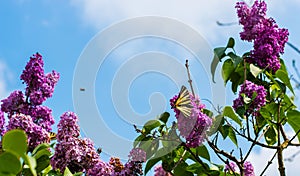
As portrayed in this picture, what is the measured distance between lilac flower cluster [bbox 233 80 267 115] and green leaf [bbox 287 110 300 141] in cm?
10

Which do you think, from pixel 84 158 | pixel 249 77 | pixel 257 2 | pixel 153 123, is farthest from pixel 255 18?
pixel 84 158

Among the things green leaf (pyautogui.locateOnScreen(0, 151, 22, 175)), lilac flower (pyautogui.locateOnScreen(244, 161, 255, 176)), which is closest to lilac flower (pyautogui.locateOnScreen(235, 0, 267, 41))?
lilac flower (pyautogui.locateOnScreen(244, 161, 255, 176))

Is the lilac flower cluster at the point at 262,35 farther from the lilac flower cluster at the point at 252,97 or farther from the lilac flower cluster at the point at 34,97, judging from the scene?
the lilac flower cluster at the point at 34,97

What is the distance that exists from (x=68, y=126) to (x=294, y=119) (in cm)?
84

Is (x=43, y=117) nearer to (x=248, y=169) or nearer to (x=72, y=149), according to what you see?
(x=72, y=149)

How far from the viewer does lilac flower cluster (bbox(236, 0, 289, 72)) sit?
6.10ft

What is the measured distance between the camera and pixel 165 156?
1641 millimetres

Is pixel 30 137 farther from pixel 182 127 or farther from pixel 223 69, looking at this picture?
pixel 223 69

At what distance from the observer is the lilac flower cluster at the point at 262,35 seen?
186 cm

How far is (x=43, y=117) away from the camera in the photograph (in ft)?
6.72

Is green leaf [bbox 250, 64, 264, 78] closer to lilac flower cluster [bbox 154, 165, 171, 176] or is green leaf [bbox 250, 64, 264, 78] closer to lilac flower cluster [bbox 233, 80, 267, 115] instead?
lilac flower cluster [bbox 233, 80, 267, 115]

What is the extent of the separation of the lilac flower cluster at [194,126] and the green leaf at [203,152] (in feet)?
0.42

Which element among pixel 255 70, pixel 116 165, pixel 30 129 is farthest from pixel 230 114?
pixel 30 129

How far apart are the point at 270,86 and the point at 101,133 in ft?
2.22
